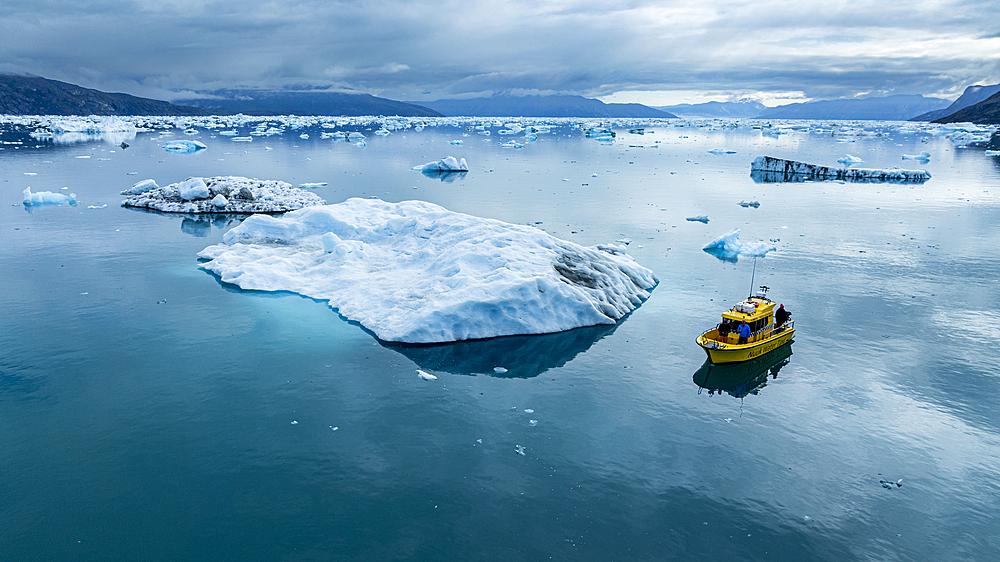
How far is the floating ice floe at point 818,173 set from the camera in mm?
64688

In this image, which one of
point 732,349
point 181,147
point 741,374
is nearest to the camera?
point 732,349

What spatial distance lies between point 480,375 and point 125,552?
9933 millimetres

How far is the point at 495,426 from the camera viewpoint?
1499cm

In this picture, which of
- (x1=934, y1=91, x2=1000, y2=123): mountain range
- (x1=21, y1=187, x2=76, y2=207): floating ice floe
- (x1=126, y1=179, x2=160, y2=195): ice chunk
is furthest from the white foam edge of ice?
(x1=934, y1=91, x2=1000, y2=123): mountain range

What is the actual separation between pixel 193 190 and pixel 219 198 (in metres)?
2.41

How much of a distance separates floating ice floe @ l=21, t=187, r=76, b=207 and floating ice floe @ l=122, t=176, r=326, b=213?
418 cm

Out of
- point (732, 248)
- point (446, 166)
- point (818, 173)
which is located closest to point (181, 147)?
point (446, 166)

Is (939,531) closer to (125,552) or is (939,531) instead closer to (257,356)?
(125,552)

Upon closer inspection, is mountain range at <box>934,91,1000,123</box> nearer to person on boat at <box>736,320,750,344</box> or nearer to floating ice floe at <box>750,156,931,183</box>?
floating ice floe at <box>750,156,931,183</box>

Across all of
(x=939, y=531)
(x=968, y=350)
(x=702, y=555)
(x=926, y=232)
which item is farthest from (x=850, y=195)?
(x=702, y=555)

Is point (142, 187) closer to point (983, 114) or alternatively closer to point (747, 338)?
point (747, 338)

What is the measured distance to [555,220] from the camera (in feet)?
132

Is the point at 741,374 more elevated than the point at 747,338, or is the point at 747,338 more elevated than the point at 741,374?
the point at 747,338

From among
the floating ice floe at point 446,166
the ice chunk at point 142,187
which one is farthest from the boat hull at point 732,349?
the floating ice floe at point 446,166
